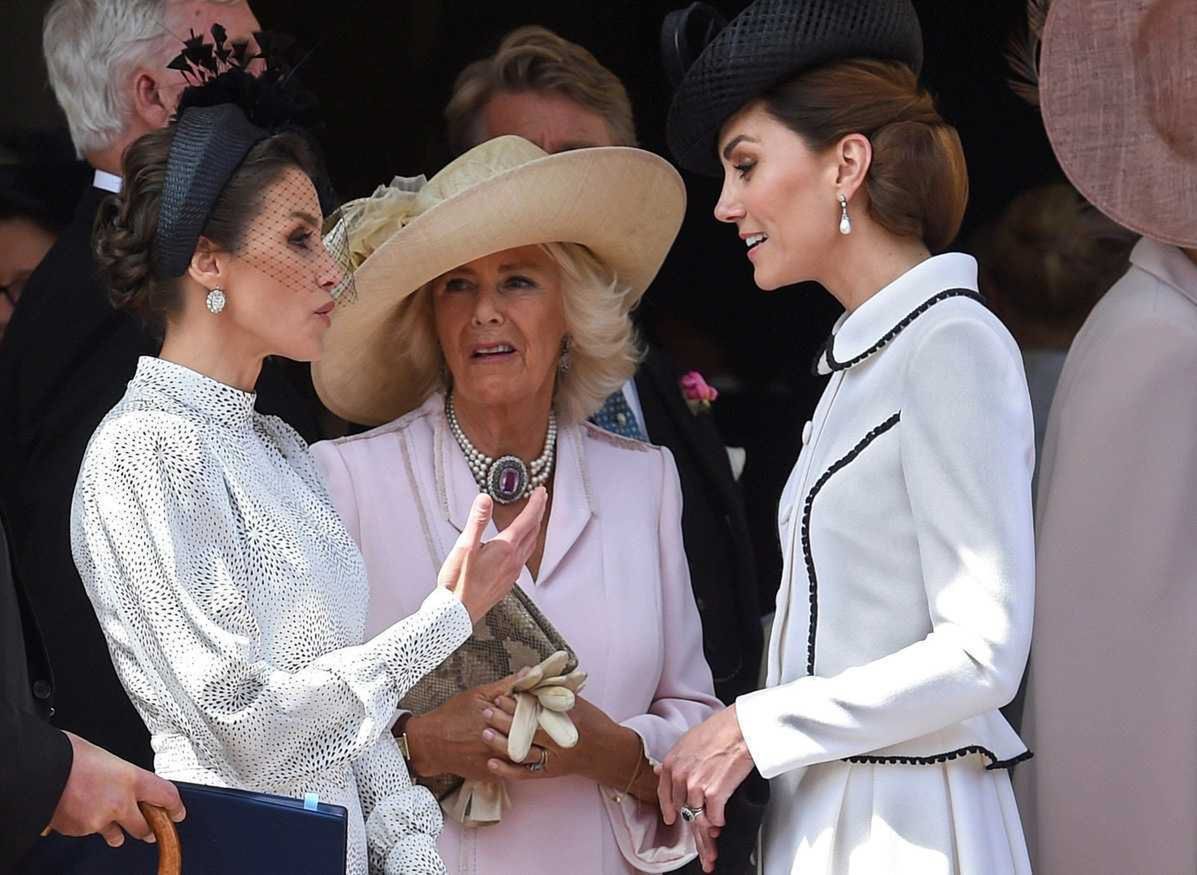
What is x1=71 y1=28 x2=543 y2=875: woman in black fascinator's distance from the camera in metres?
2.56

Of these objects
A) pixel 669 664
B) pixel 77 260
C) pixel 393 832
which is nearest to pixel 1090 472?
pixel 669 664

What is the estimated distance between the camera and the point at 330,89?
17.7 ft

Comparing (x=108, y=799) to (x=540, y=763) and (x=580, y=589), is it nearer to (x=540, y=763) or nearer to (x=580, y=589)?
(x=540, y=763)

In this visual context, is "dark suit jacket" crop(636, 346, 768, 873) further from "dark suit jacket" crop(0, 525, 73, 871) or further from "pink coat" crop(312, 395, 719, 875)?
"dark suit jacket" crop(0, 525, 73, 871)

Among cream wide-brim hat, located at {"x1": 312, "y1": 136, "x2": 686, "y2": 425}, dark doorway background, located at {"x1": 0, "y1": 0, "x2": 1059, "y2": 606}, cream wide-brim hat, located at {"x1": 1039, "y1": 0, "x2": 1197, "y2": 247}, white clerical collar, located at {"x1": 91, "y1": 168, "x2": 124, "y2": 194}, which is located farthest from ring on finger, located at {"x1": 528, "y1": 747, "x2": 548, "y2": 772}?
dark doorway background, located at {"x1": 0, "y1": 0, "x2": 1059, "y2": 606}

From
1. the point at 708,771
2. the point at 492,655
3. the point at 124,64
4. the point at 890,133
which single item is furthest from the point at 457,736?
the point at 124,64

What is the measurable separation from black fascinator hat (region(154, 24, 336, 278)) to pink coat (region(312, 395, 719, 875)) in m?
0.59

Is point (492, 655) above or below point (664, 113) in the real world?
above

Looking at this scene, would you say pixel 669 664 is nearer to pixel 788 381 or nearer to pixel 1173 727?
pixel 1173 727

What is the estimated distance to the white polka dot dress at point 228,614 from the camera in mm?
2537

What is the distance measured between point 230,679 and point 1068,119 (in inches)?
68.5

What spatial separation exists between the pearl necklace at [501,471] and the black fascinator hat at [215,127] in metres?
0.60

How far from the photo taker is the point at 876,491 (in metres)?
2.76

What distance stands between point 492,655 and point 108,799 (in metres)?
1.03
